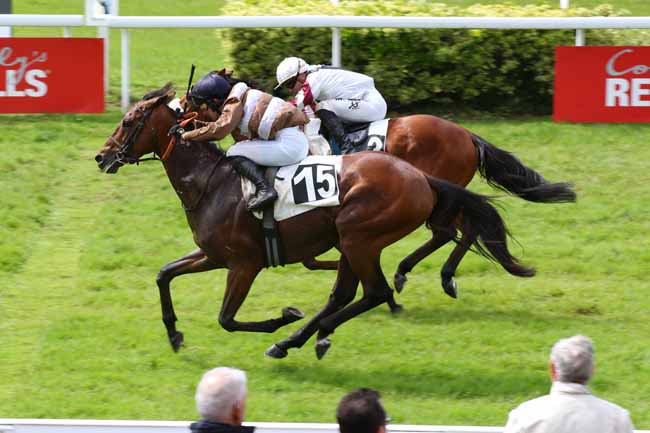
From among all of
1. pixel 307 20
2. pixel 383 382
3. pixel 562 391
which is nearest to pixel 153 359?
pixel 383 382

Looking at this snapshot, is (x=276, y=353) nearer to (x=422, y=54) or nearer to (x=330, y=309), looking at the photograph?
(x=330, y=309)

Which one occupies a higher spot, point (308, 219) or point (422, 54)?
point (422, 54)

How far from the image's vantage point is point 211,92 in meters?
7.72

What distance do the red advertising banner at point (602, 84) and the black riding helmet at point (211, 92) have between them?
17.6ft

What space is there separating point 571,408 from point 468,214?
3372 millimetres

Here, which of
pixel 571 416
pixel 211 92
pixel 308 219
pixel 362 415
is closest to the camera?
pixel 362 415

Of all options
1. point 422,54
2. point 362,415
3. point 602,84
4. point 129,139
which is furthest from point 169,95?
point 602,84

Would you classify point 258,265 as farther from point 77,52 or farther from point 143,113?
point 77,52

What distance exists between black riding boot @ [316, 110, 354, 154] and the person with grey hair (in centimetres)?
472

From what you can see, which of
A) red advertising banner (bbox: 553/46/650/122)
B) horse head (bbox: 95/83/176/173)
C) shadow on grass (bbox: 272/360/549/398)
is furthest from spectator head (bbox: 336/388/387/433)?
red advertising banner (bbox: 553/46/650/122)

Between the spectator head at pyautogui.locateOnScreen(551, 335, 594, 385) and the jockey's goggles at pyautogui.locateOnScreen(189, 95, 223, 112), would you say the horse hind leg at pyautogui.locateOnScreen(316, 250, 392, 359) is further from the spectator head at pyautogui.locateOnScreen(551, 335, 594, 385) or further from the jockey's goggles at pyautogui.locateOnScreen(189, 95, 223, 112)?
the spectator head at pyautogui.locateOnScreen(551, 335, 594, 385)

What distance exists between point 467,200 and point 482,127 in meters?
4.94

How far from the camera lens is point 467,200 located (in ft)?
24.8

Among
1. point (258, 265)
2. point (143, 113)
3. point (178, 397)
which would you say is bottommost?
point (178, 397)
